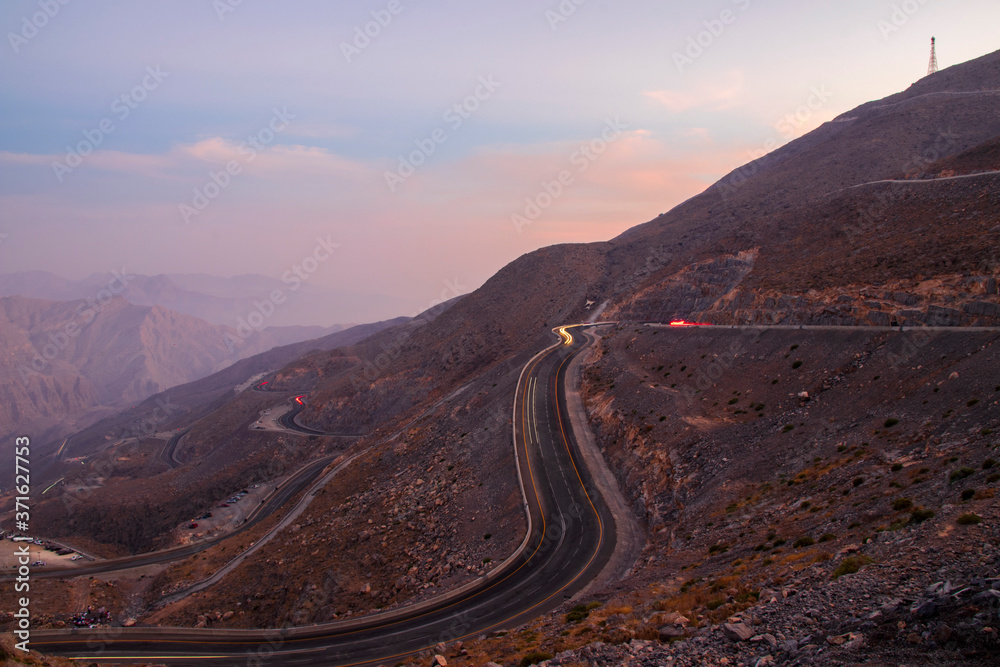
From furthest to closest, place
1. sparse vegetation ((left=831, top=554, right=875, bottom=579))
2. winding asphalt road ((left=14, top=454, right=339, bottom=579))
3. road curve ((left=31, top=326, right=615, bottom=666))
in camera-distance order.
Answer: winding asphalt road ((left=14, top=454, right=339, bottom=579)), road curve ((left=31, top=326, right=615, bottom=666)), sparse vegetation ((left=831, top=554, right=875, bottom=579))

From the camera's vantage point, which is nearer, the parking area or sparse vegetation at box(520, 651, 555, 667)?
sparse vegetation at box(520, 651, 555, 667)

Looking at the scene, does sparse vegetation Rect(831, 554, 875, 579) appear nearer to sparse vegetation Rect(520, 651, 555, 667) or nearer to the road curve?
sparse vegetation Rect(520, 651, 555, 667)

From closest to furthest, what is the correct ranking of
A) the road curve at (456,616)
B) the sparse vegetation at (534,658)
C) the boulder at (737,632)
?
the boulder at (737,632), the sparse vegetation at (534,658), the road curve at (456,616)

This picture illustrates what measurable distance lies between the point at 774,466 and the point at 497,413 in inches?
1172

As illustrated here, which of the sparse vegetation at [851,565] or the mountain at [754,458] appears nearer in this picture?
the sparse vegetation at [851,565]

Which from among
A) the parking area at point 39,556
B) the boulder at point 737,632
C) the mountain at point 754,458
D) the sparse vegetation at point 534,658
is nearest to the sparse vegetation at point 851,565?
the mountain at point 754,458

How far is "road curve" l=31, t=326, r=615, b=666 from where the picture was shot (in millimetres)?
24773

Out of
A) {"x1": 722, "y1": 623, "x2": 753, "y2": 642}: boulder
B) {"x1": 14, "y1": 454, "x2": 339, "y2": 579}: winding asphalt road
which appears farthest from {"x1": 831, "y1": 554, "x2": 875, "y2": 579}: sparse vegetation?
{"x1": 14, "y1": 454, "x2": 339, "y2": 579}: winding asphalt road

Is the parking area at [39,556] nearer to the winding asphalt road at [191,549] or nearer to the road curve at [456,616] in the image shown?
the winding asphalt road at [191,549]

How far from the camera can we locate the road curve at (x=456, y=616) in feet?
81.3

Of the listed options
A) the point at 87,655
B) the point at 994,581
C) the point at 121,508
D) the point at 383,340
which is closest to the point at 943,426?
the point at 994,581

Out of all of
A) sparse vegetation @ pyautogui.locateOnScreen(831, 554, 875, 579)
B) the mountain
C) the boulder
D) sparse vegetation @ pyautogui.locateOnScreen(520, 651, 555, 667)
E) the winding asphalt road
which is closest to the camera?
the boulder

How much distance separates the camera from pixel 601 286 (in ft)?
322

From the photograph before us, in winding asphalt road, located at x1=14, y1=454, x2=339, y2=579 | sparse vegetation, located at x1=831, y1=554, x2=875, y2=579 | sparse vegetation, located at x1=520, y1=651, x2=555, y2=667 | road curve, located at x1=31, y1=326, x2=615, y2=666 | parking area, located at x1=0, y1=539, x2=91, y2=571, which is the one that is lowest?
road curve, located at x1=31, y1=326, x2=615, y2=666
